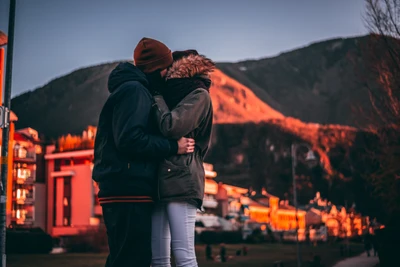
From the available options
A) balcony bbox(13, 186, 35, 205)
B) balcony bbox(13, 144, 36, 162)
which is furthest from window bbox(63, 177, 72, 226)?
balcony bbox(13, 144, 36, 162)

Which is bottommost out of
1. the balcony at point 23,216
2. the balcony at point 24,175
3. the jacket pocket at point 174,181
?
the jacket pocket at point 174,181

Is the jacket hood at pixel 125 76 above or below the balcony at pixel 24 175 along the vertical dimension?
below

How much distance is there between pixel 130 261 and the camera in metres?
3.71

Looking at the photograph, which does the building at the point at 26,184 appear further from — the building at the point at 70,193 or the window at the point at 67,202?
the window at the point at 67,202

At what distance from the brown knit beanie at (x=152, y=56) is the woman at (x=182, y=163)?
7 cm

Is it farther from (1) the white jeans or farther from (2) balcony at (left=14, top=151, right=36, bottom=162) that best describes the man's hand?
(2) balcony at (left=14, top=151, right=36, bottom=162)

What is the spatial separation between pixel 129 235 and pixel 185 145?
66 centimetres

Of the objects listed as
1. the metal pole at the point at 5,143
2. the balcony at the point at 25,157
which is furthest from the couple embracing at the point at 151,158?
the balcony at the point at 25,157

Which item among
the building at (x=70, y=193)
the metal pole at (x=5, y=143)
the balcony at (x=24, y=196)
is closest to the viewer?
the metal pole at (x=5, y=143)

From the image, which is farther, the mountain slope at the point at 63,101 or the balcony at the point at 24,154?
the balcony at the point at 24,154

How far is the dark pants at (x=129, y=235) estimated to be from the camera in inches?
146

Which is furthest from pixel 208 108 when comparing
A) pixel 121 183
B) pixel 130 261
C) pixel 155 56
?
pixel 130 261

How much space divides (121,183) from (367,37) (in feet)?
79.7

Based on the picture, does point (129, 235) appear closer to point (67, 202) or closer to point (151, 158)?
point (151, 158)
